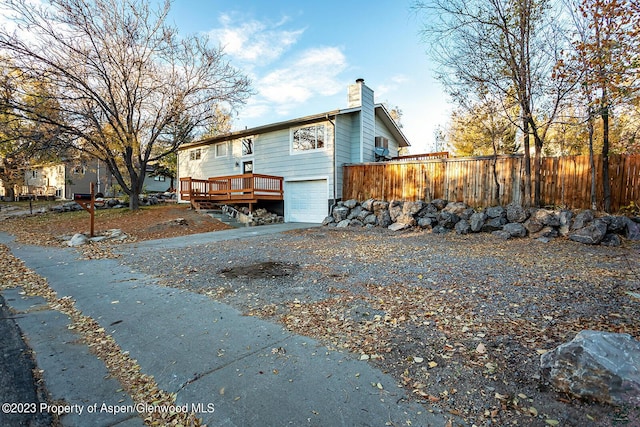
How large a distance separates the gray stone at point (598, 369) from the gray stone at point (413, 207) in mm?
8161

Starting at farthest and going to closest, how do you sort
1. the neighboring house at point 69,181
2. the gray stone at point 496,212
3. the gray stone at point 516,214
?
1. the neighboring house at point 69,181
2. the gray stone at point 496,212
3. the gray stone at point 516,214

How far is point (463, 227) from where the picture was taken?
346 inches

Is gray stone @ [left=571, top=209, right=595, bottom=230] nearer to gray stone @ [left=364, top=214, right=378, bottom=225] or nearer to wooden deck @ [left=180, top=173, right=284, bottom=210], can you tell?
gray stone @ [left=364, top=214, right=378, bottom=225]

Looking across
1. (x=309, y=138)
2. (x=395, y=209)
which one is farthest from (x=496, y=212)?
(x=309, y=138)

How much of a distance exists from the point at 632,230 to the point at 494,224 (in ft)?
9.04

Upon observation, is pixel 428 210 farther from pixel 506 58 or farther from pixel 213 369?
pixel 213 369

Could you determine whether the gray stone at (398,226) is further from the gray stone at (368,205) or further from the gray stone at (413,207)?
the gray stone at (368,205)

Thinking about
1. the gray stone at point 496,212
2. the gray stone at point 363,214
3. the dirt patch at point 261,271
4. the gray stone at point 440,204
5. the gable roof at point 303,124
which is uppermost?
the gable roof at point 303,124

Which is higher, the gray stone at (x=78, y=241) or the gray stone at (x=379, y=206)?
the gray stone at (x=379, y=206)

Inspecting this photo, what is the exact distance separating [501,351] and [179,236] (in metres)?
9.39

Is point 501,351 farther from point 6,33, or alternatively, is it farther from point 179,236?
point 6,33

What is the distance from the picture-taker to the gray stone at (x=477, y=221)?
8680mm

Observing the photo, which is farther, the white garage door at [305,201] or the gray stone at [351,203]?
the white garage door at [305,201]

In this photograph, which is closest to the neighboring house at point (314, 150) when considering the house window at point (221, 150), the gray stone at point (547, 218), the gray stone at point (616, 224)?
→ the house window at point (221, 150)
